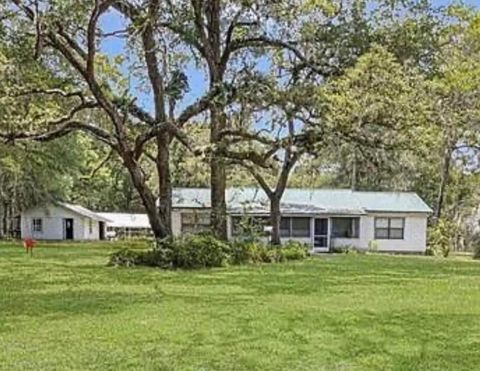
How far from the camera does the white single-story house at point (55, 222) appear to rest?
4284 centimetres

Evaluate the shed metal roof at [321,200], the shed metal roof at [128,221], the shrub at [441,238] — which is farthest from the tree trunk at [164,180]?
the shed metal roof at [128,221]

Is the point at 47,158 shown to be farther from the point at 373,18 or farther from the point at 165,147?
the point at 373,18

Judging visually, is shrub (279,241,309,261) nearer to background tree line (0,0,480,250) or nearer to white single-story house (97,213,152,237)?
background tree line (0,0,480,250)

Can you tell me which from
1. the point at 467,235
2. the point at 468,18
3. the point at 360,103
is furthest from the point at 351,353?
the point at 467,235

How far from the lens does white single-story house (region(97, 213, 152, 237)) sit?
161ft

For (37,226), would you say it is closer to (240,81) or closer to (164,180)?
(164,180)

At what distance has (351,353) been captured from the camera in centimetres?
682

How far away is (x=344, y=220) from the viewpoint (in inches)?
1356

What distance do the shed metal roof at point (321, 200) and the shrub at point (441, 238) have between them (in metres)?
1.59

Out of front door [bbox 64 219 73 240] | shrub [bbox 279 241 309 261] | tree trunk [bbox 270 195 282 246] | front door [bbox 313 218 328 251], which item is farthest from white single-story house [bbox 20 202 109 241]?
shrub [bbox 279 241 309 261]

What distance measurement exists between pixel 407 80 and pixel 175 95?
19.9 feet

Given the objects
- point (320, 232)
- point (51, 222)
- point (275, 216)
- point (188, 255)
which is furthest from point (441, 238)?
point (51, 222)

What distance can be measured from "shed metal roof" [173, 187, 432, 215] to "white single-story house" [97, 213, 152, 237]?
1499 centimetres

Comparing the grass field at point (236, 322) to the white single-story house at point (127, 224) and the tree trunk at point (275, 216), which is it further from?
the white single-story house at point (127, 224)
